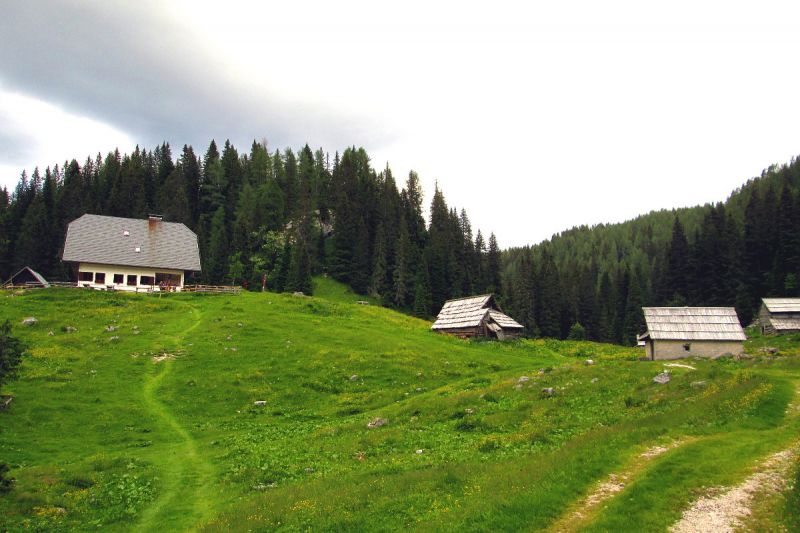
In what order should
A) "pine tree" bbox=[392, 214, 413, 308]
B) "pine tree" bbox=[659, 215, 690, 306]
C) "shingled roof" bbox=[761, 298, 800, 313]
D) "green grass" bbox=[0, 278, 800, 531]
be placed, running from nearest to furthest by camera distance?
Result: "green grass" bbox=[0, 278, 800, 531], "shingled roof" bbox=[761, 298, 800, 313], "pine tree" bbox=[392, 214, 413, 308], "pine tree" bbox=[659, 215, 690, 306]

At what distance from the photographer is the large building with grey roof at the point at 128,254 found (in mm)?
71812

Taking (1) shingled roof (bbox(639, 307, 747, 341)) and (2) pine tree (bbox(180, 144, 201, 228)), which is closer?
(1) shingled roof (bbox(639, 307, 747, 341))

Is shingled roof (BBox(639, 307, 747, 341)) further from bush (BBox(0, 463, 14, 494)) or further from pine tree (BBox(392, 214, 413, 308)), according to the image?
pine tree (BBox(392, 214, 413, 308))

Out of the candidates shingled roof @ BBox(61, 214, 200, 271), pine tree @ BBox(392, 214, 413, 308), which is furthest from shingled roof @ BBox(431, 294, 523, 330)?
shingled roof @ BBox(61, 214, 200, 271)

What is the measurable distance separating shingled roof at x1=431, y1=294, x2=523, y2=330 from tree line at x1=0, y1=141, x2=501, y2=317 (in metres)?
29.8

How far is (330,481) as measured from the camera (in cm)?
1814

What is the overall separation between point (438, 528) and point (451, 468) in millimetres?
4745

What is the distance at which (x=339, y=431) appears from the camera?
89.6 ft

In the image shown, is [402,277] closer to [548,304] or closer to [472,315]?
[548,304]

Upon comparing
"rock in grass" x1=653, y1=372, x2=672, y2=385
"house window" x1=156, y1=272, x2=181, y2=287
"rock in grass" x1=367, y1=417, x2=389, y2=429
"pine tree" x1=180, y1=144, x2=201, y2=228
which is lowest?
"rock in grass" x1=367, y1=417, x2=389, y2=429

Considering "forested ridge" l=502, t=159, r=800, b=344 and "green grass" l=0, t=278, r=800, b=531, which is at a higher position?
"forested ridge" l=502, t=159, r=800, b=344

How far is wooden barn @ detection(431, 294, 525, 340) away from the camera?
66625mm

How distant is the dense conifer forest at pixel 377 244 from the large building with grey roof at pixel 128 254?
74.3 feet

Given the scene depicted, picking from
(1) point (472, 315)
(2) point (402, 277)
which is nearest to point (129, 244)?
(1) point (472, 315)
